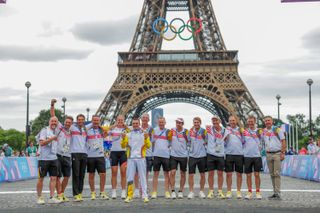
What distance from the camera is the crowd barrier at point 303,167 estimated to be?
21.5 metres

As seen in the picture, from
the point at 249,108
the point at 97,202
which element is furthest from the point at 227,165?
the point at 249,108

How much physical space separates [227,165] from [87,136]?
342cm

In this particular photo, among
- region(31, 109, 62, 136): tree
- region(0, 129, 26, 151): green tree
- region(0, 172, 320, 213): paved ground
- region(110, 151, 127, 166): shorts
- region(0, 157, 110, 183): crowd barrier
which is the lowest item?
region(0, 172, 320, 213): paved ground

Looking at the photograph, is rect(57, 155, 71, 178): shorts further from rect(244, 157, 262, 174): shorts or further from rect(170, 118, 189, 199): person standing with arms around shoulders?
rect(244, 157, 262, 174): shorts

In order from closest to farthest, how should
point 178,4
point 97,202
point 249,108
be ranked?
point 97,202 → point 249,108 → point 178,4

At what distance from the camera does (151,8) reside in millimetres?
55656

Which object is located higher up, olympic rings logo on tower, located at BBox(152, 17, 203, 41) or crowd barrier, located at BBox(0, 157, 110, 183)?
olympic rings logo on tower, located at BBox(152, 17, 203, 41)

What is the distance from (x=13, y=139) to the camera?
12219 centimetres

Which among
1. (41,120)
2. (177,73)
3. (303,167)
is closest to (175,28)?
(177,73)

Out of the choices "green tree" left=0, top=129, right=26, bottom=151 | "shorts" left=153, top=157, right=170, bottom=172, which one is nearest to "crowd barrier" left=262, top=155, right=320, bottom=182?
"shorts" left=153, top=157, right=170, bottom=172

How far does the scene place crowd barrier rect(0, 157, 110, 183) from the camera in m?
21.5

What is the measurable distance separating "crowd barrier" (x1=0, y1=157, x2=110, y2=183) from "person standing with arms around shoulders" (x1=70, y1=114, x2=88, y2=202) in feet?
30.2

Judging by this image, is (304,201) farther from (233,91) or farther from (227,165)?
(233,91)

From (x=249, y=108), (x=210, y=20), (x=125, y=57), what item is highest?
(x=210, y=20)
